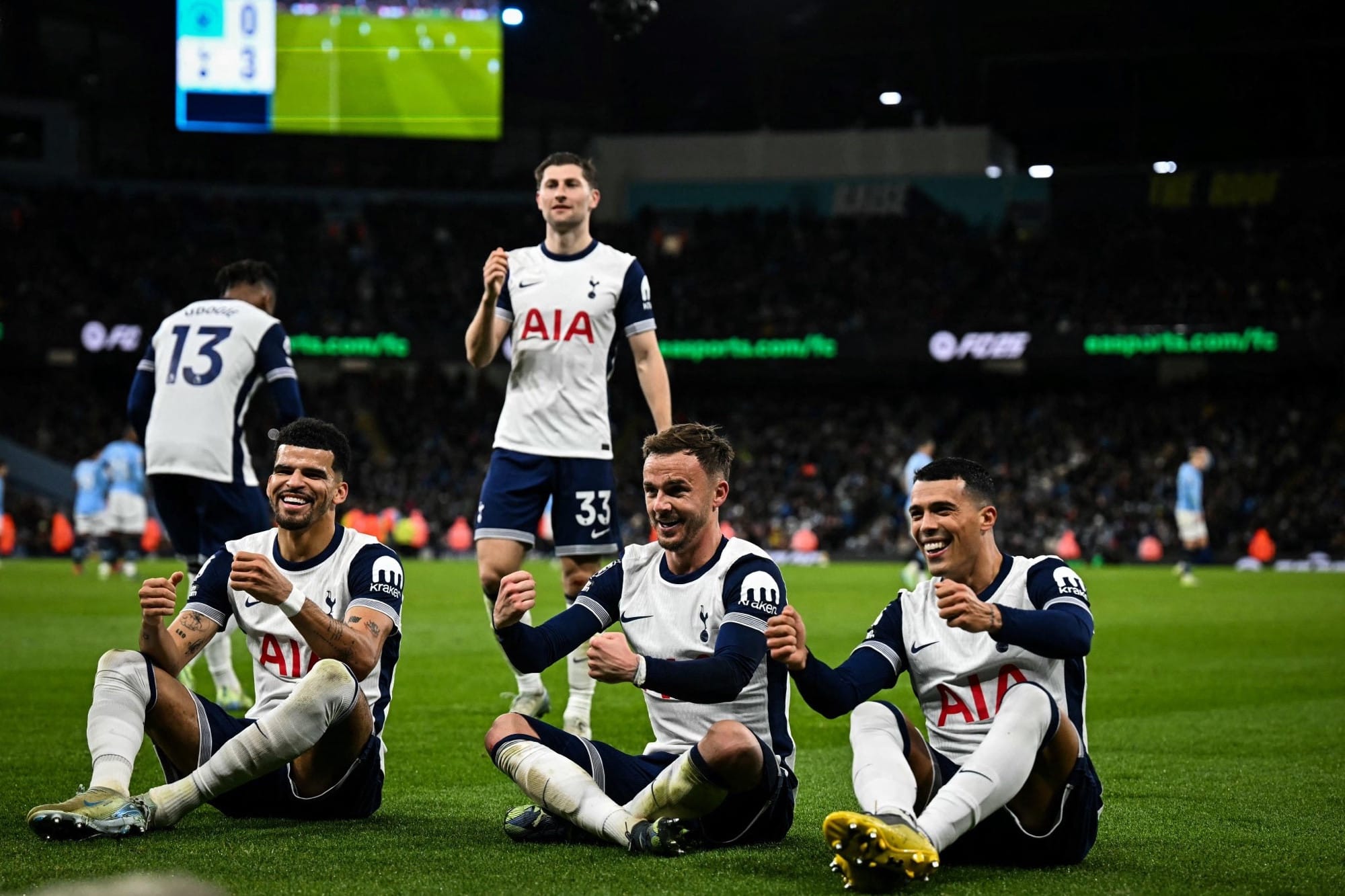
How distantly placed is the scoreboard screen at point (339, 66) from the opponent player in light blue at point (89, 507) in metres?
9.85

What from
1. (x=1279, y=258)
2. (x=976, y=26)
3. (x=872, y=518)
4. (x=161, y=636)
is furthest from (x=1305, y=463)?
(x=161, y=636)

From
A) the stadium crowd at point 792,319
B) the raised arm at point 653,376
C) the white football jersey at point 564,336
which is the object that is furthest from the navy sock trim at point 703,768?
the stadium crowd at point 792,319

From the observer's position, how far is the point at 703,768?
419 cm

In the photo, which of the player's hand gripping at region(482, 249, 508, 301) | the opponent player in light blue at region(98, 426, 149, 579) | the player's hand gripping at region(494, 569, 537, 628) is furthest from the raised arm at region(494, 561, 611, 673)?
the opponent player in light blue at region(98, 426, 149, 579)

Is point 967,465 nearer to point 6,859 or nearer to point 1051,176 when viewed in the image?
point 6,859

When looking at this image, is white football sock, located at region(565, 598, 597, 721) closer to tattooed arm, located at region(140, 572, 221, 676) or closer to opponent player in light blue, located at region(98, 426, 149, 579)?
tattooed arm, located at region(140, 572, 221, 676)

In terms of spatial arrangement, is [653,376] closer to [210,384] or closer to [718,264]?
[210,384]

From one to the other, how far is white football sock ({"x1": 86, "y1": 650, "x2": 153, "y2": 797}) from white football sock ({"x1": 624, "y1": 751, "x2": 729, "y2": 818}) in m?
1.55

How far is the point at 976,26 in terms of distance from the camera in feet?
124

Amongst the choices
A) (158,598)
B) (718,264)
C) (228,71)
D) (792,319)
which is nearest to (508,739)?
(158,598)

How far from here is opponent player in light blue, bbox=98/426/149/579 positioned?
22547 millimetres

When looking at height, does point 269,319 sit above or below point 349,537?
above

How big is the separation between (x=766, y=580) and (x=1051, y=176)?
36.4 m

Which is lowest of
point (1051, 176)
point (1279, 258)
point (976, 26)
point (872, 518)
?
point (872, 518)
